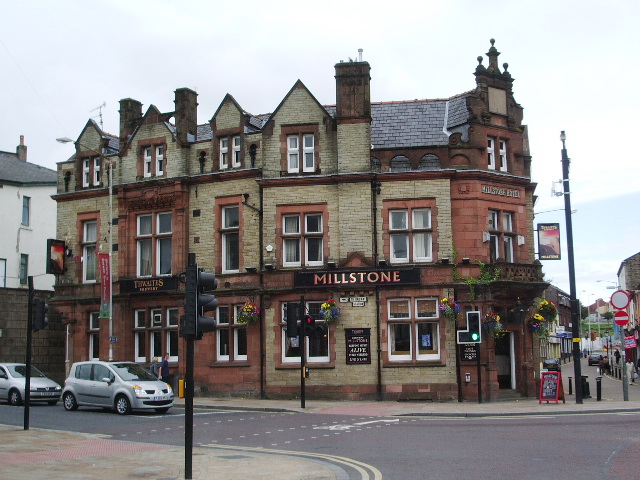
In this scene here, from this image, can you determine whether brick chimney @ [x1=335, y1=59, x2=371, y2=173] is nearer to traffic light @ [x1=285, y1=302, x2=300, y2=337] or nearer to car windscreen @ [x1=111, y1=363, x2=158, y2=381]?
traffic light @ [x1=285, y1=302, x2=300, y2=337]

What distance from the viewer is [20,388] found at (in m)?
29.0

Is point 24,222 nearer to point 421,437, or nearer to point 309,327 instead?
point 309,327

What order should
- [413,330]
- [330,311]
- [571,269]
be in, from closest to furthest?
[571,269], [330,311], [413,330]

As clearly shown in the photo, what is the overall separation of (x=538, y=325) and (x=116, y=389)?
16.5 meters

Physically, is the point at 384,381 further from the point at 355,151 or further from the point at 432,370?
the point at 355,151

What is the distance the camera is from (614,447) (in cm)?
1530

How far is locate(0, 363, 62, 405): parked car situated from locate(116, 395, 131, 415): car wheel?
517 centimetres

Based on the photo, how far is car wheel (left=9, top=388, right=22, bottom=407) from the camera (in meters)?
29.1

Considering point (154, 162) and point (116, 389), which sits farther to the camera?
point (154, 162)

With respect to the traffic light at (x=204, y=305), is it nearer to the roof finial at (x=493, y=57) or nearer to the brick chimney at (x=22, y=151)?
the roof finial at (x=493, y=57)

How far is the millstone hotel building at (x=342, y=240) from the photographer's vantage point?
97.8 ft

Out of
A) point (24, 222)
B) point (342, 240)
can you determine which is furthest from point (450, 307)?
point (24, 222)

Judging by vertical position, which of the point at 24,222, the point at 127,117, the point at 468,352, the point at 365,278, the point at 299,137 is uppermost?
the point at 127,117

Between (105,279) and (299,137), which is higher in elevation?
(299,137)
